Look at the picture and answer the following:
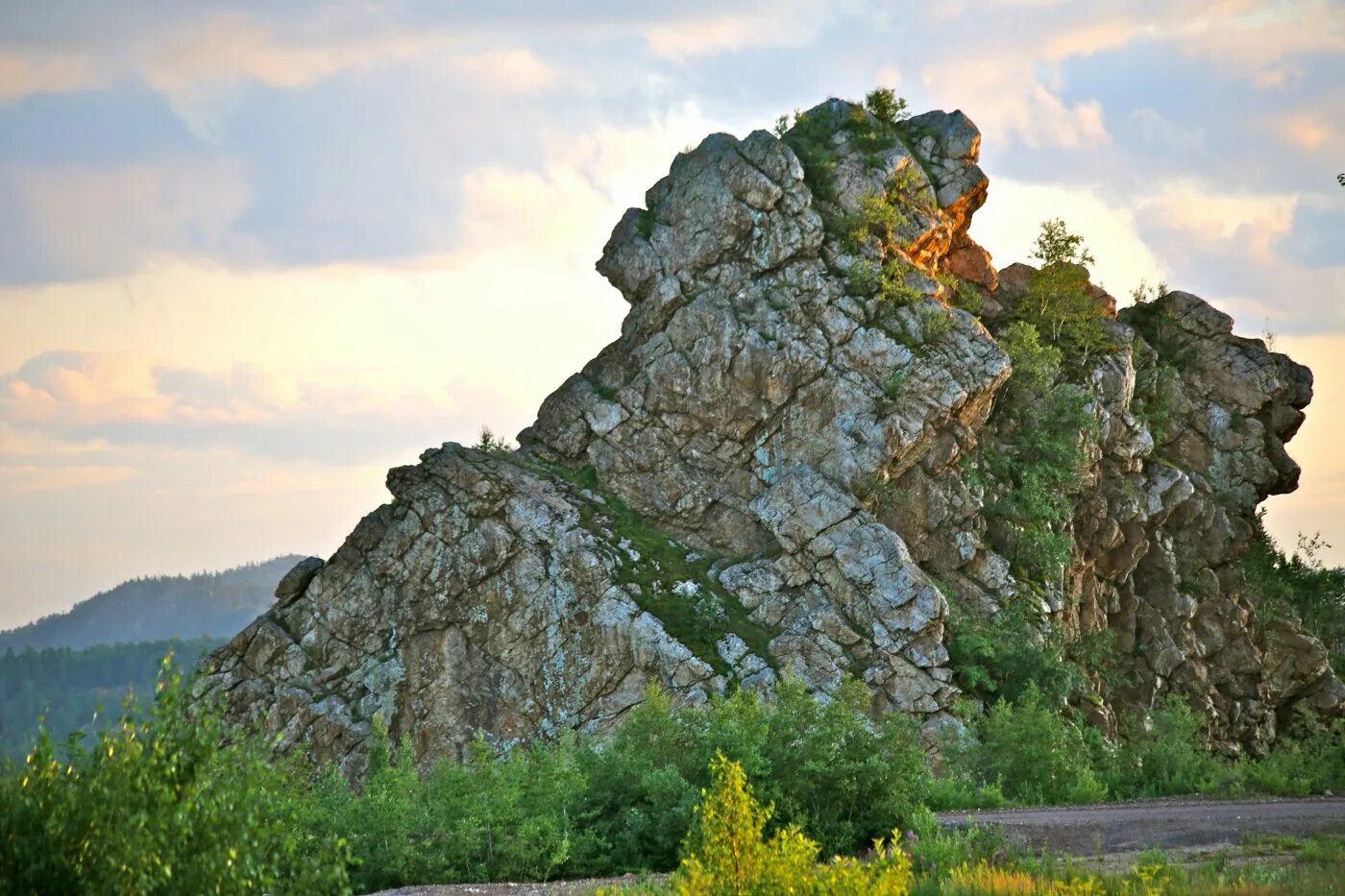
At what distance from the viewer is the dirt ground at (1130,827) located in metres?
22.6

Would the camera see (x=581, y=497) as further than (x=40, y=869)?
Yes

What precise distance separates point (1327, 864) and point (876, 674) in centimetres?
2874

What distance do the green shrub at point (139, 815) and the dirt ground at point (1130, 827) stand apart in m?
7.49

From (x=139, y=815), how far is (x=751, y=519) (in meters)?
41.6

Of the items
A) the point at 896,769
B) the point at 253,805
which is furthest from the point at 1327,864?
A: the point at 253,805

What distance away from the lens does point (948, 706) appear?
50.2 meters

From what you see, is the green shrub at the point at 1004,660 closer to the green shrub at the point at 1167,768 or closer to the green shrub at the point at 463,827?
the green shrub at the point at 1167,768

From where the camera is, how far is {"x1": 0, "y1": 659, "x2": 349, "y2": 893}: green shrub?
14.1 meters

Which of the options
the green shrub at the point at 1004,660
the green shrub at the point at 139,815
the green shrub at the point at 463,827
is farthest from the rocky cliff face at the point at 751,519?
the green shrub at the point at 139,815

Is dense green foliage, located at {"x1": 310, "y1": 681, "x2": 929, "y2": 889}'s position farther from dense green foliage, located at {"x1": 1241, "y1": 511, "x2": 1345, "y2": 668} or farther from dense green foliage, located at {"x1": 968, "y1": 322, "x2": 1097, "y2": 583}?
dense green foliage, located at {"x1": 1241, "y1": 511, "x2": 1345, "y2": 668}

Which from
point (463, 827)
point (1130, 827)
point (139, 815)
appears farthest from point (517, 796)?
point (139, 815)

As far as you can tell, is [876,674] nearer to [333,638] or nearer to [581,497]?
A: [581,497]

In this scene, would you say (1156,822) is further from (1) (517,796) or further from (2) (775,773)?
(1) (517,796)

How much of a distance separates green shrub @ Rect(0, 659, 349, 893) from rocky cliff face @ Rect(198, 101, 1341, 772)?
3466 cm
